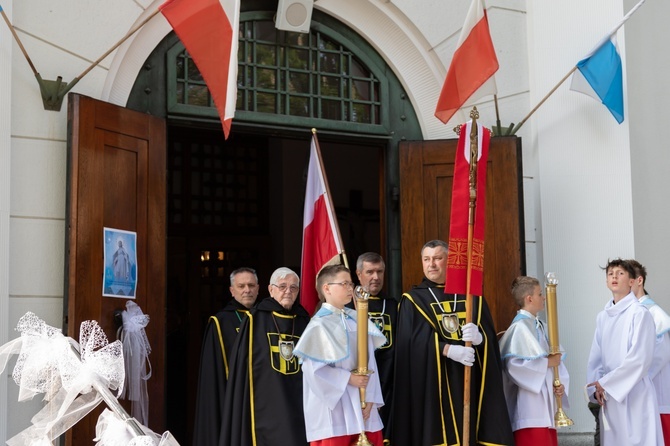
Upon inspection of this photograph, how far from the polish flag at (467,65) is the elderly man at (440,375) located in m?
1.39

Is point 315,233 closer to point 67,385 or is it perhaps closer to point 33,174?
point 33,174

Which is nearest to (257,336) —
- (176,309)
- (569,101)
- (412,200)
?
(412,200)

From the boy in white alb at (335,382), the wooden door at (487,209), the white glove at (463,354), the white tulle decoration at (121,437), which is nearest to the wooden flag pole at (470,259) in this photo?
the white glove at (463,354)

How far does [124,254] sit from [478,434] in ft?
9.29

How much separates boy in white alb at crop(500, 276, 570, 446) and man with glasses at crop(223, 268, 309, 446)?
1.53 m

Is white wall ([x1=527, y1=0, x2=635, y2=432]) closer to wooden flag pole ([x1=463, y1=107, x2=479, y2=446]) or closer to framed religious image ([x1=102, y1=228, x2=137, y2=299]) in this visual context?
wooden flag pole ([x1=463, y1=107, x2=479, y2=446])

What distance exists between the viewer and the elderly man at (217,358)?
777cm

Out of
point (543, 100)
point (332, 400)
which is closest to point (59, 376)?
point (332, 400)

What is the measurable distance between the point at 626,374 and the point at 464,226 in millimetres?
1746

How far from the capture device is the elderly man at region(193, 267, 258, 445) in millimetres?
7773

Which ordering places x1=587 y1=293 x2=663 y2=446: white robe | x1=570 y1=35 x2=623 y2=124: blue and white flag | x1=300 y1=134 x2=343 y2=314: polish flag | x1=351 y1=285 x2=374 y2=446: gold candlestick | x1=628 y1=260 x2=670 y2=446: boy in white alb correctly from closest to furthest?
1. x1=351 y1=285 x2=374 y2=446: gold candlestick
2. x1=587 y1=293 x2=663 y2=446: white robe
3. x1=628 y1=260 x2=670 y2=446: boy in white alb
4. x1=300 y1=134 x2=343 y2=314: polish flag
5. x1=570 y1=35 x2=623 y2=124: blue and white flag

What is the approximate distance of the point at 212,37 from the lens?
24.7ft

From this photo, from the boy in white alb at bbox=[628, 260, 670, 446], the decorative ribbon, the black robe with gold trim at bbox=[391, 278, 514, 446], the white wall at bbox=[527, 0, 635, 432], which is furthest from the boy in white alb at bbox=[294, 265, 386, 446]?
the white wall at bbox=[527, 0, 635, 432]

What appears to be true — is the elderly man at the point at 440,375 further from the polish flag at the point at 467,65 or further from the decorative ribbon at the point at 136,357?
the decorative ribbon at the point at 136,357
